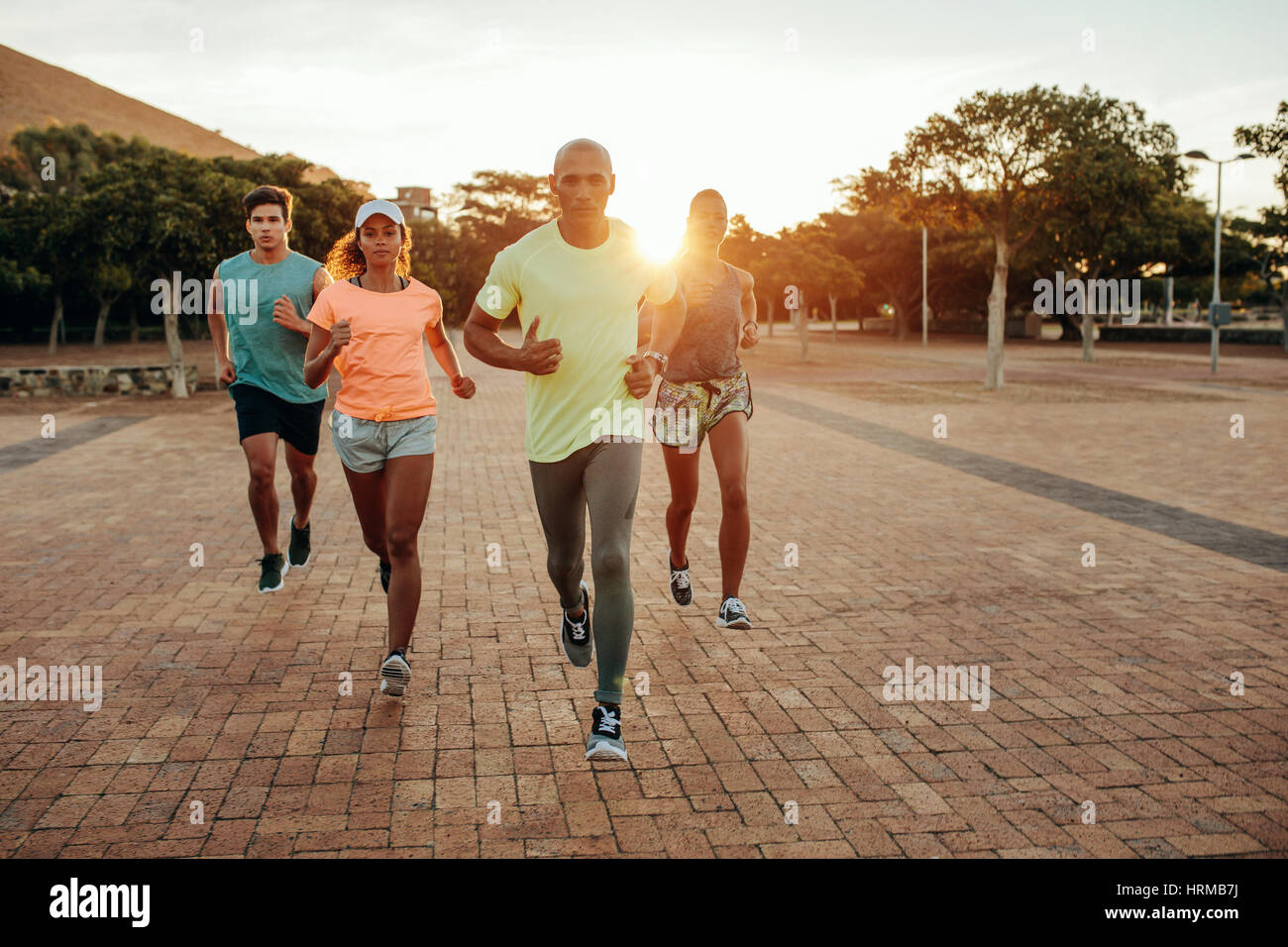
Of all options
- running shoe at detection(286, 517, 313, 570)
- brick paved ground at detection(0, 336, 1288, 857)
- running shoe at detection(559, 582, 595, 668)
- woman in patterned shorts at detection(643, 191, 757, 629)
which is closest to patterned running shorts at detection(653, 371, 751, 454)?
woman in patterned shorts at detection(643, 191, 757, 629)

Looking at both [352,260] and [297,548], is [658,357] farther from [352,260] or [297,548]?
[297,548]

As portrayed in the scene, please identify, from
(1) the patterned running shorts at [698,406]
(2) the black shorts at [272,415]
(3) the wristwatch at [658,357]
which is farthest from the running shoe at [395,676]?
(2) the black shorts at [272,415]

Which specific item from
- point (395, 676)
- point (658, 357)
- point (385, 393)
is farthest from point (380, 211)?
point (395, 676)

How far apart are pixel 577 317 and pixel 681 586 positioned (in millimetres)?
2395

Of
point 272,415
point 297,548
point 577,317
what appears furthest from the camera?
point 297,548

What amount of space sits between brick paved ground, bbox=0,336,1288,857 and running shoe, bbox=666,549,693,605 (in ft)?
0.37

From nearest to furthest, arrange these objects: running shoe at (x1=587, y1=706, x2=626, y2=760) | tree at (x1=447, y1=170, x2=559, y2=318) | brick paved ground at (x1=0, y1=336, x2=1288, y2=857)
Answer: brick paved ground at (x1=0, y1=336, x2=1288, y2=857)
running shoe at (x1=587, y1=706, x2=626, y2=760)
tree at (x1=447, y1=170, x2=559, y2=318)

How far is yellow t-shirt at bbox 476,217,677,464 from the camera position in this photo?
3.76m

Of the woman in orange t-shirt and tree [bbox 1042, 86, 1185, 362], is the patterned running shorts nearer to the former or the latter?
the woman in orange t-shirt

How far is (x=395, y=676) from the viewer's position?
434cm

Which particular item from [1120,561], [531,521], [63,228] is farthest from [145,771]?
[63,228]

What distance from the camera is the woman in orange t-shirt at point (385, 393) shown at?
4.44 metres

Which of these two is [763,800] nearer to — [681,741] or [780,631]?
[681,741]

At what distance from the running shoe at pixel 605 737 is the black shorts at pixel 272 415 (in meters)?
2.84
